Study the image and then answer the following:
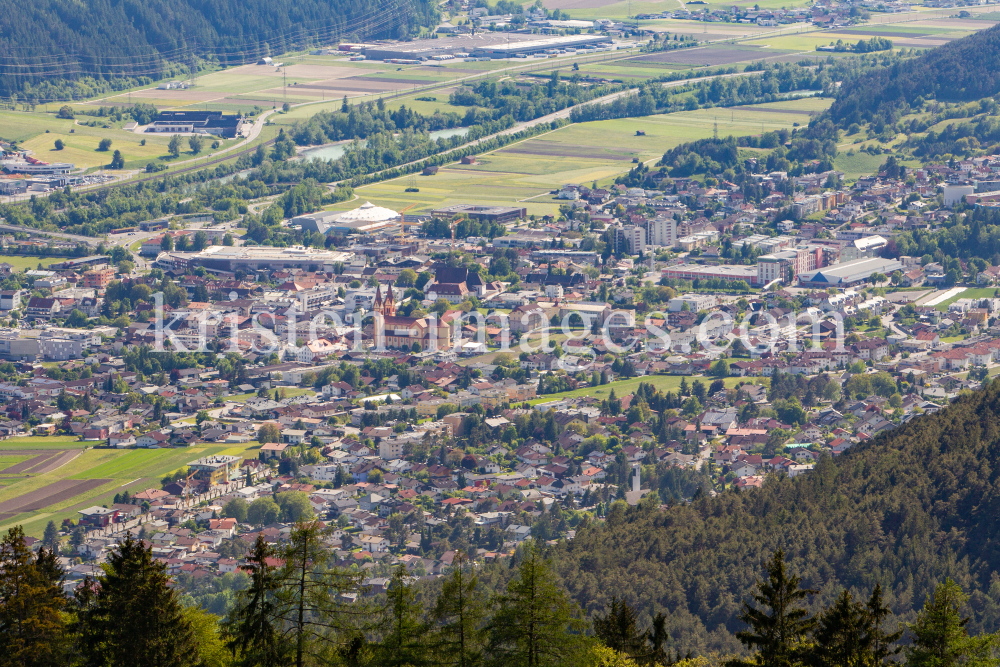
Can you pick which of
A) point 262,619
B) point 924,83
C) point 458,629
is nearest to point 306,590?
point 262,619

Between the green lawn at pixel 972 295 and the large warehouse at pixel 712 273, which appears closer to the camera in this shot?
the green lawn at pixel 972 295

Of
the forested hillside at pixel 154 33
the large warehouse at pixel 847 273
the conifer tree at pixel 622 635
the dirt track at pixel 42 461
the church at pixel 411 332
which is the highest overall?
the conifer tree at pixel 622 635

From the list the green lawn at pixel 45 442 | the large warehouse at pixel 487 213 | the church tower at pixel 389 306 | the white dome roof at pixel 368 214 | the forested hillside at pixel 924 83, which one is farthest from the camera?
the forested hillside at pixel 924 83

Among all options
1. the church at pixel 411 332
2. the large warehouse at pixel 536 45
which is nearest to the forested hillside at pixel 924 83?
the large warehouse at pixel 536 45

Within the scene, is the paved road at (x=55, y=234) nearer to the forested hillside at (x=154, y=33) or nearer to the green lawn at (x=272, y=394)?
the green lawn at (x=272, y=394)

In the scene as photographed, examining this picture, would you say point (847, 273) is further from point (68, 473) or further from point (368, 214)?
point (68, 473)

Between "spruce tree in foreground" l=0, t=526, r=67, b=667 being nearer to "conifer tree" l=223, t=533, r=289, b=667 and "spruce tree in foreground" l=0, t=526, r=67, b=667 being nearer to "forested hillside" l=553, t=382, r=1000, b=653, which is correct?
"conifer tree" l=223, t=533, r=289, b=667

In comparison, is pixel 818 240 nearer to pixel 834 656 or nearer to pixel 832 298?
pixel 832 298

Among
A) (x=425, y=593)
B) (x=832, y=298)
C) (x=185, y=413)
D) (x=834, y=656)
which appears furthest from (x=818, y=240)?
(x=834, y=656)
